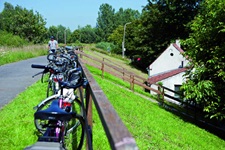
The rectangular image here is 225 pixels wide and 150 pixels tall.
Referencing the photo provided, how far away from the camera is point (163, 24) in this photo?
43031 millimetres

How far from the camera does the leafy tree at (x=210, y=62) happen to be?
15.9 m

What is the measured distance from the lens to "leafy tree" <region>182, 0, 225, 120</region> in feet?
52.2

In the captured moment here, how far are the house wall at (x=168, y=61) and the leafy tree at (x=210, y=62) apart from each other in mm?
16959

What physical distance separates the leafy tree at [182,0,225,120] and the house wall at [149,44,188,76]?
1696cm

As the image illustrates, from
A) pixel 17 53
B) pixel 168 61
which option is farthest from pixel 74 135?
pixel 168 61

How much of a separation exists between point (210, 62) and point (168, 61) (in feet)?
66.9

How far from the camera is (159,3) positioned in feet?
142

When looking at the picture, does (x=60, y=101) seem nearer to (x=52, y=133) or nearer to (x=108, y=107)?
(x=52, y=133)

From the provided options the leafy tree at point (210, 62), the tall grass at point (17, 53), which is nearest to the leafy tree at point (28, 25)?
the tall grass at point (17, 53)

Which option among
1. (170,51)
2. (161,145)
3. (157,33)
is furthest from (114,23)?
(161,145)

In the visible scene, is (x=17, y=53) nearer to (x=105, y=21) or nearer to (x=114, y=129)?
(x=114, y=129)

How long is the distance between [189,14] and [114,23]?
7832cm

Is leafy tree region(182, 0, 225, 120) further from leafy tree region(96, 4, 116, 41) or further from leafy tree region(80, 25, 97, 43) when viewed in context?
leafy tree region(80, 25, 97, 43)

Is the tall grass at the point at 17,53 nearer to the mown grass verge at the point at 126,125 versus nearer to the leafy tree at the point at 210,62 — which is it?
the mown grass verge at the point at 126,125
